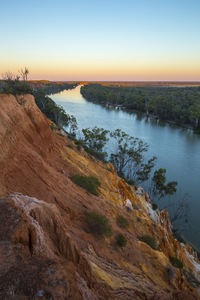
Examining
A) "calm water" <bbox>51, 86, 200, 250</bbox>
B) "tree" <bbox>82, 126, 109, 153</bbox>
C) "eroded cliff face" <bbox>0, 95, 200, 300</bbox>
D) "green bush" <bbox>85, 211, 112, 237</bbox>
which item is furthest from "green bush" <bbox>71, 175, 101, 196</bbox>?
"tree" <bbox>82, 126, 109, 153</bbox>

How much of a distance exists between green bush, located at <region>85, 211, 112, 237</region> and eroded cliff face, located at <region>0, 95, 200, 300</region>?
1.05 feet

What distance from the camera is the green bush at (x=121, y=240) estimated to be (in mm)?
13702

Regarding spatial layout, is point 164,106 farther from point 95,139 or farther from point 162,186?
point 162,186

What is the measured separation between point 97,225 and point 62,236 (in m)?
5.23

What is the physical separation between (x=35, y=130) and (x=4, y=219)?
12291 millimetres

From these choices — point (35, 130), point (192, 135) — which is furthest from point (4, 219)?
point (192, 135)

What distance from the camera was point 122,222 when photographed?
1686cm

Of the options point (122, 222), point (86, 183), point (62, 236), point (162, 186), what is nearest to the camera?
point (62, 236)

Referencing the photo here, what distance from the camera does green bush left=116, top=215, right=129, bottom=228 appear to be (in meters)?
16.7

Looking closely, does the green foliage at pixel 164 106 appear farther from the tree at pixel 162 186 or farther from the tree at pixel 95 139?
the tree at pixel 162 186

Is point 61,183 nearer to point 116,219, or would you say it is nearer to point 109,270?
point 116,219

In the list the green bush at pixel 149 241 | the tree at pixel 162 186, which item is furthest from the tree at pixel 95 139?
the green bush at pixel 149 241

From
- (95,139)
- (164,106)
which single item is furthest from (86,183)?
(164,106)

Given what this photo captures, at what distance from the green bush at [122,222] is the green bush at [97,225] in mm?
2983
